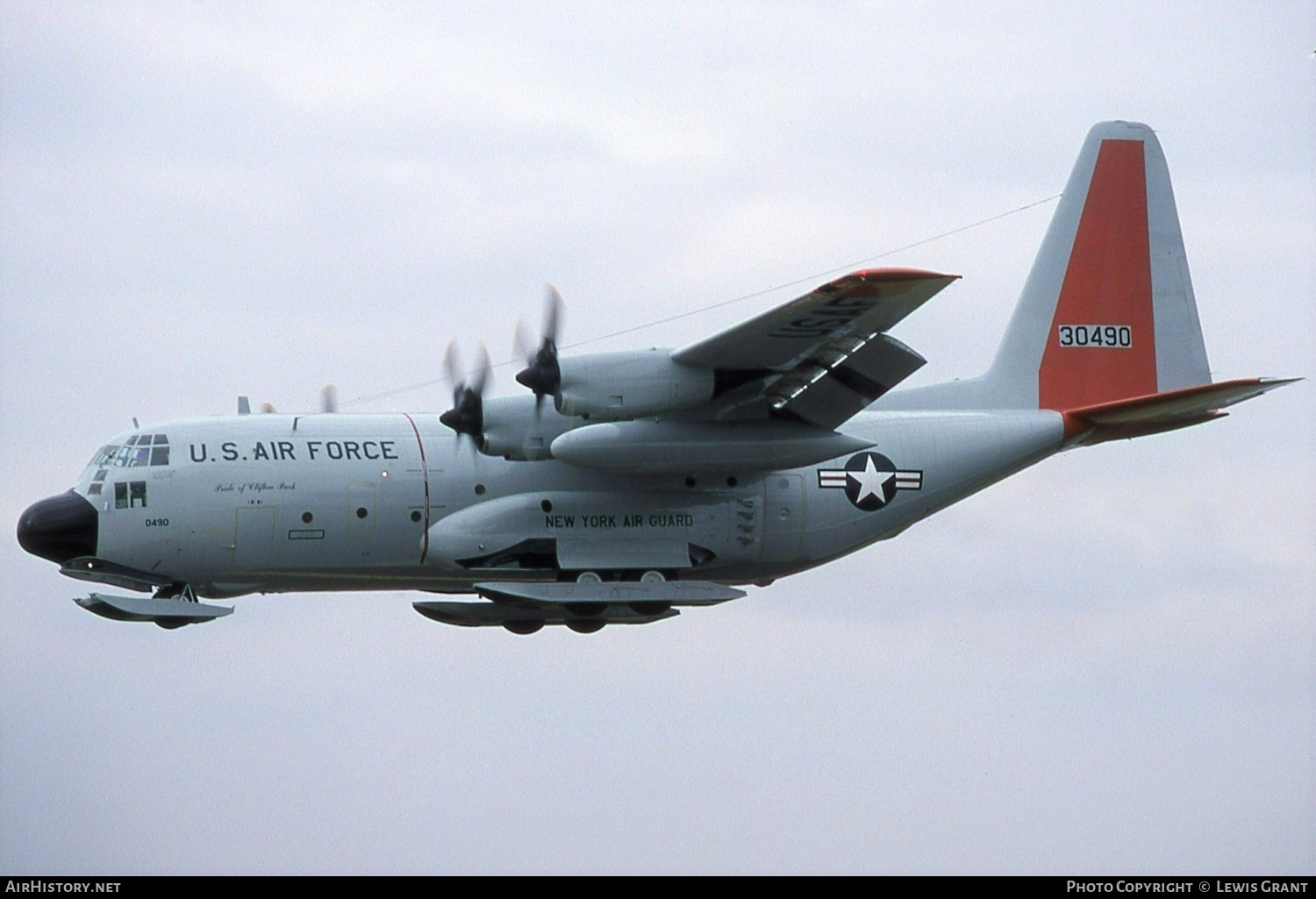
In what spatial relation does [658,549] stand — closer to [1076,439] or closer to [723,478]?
[723,478]

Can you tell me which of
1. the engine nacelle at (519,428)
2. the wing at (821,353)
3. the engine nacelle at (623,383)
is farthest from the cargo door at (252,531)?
the wing at (821,353)

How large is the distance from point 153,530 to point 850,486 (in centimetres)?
820

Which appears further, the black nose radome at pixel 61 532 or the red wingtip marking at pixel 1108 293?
the red wingtip marking at pixel 1108 293

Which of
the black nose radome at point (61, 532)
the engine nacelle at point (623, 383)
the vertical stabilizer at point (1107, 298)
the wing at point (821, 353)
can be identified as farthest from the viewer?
the vertical stabilizer at point (1107, 298)

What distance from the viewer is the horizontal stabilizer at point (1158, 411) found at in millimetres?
20750

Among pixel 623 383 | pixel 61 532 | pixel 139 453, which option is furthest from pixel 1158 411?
pixel 61 532

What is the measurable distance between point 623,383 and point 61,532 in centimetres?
664

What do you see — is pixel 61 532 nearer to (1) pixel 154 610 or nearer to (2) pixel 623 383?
(1) pixel 154 610

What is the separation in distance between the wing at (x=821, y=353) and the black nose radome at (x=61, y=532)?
695cm

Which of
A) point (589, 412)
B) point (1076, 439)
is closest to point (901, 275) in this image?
point (589, 412)

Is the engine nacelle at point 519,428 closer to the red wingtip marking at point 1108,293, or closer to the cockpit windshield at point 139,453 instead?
the cockpit windshield at point 139,453

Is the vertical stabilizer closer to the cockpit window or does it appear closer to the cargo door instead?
the cargo door

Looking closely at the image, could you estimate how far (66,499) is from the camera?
803 inches

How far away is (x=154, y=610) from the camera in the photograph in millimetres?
19969
